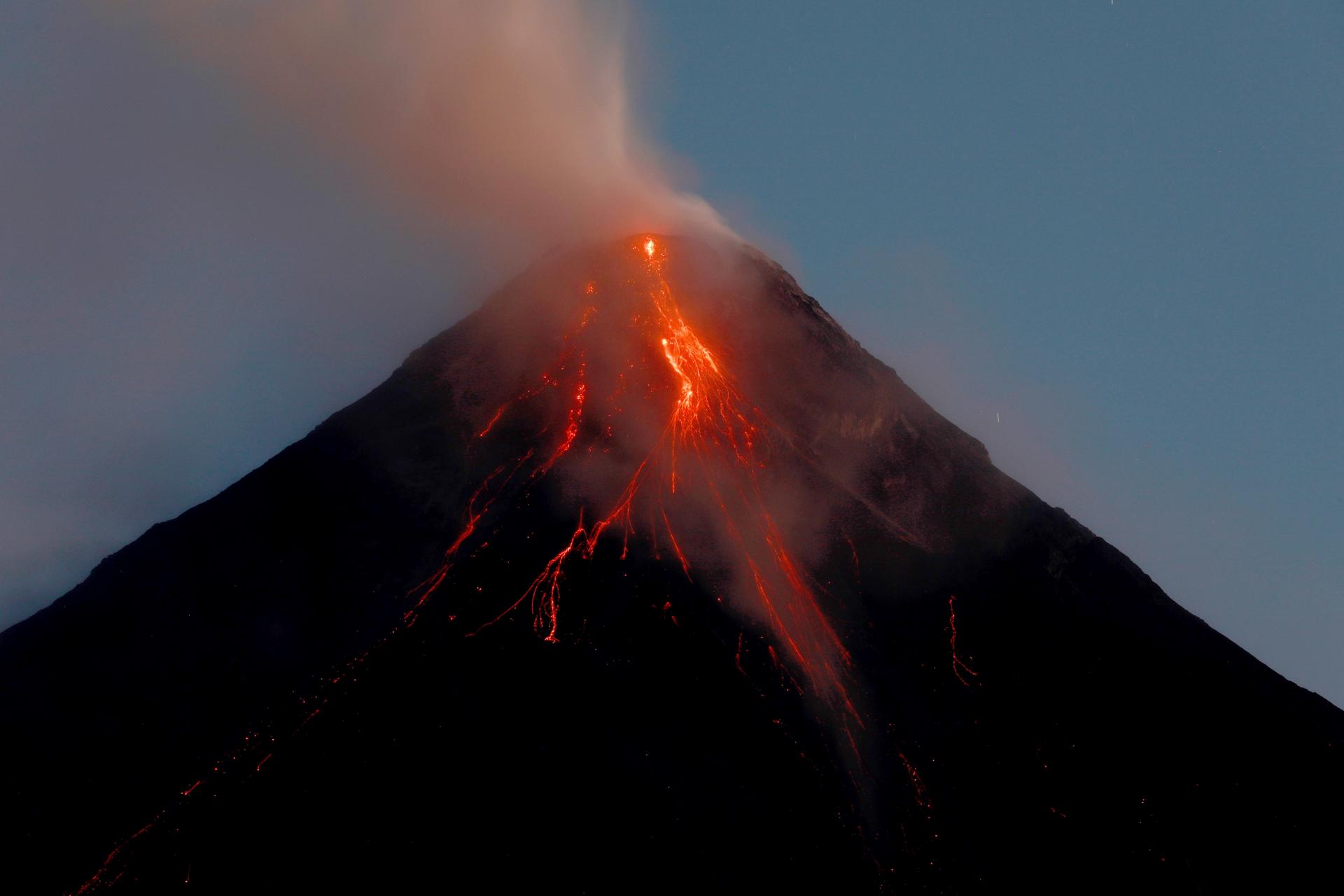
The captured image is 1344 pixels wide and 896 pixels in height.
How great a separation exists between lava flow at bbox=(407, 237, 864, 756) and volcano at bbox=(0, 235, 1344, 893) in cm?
7

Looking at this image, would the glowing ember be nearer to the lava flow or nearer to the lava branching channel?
the lava branching channel

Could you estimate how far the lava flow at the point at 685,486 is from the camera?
17500 millimetres

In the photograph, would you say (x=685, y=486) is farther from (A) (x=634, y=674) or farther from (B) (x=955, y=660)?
(B) (x=955, y=660)

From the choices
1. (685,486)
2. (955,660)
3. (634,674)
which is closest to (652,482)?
(685,486)

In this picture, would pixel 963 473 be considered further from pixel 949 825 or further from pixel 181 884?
pixel 181 884

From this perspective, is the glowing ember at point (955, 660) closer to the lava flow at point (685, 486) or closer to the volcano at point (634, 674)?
the volcano at point (634, 674)

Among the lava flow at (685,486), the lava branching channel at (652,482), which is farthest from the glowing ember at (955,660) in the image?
the lava flow at (685,486)

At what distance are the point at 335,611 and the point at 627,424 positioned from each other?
7.73 meters

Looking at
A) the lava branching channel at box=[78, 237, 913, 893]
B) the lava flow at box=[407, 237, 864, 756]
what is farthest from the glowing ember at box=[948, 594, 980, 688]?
the lava flow at box=[407, 237, 864, 756]

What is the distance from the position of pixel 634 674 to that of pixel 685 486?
517 cm

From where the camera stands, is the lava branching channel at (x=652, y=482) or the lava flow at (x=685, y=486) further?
the lava flow at (x=685, y=486)

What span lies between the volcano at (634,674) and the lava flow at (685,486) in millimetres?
74

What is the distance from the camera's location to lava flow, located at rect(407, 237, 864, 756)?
57.4 feet

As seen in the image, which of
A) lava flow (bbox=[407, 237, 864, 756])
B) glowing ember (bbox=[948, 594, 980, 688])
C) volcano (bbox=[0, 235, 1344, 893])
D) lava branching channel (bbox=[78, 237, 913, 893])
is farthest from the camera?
glowing ember (bbox=[948, 594, 980, 688])
